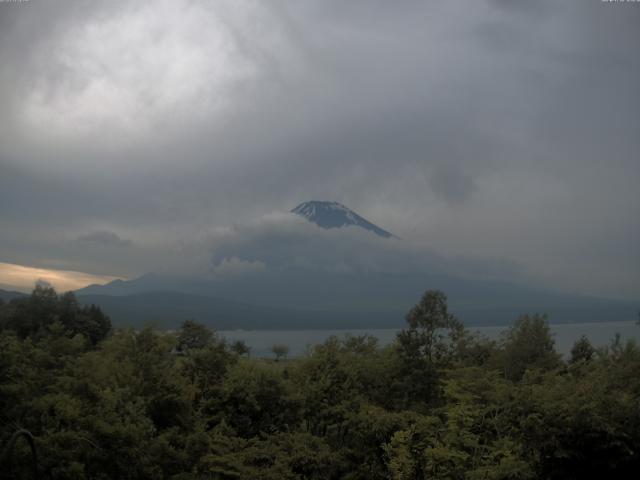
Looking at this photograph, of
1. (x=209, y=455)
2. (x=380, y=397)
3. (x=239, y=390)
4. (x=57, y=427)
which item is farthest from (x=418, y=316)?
(x=57, y=427)

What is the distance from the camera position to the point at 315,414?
941 inches

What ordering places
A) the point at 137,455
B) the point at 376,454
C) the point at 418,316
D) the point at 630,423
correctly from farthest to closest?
the point at 418,316 → the point at 376,454 → the point at 630,423 → the point at 137,455

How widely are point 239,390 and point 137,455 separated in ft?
23.0

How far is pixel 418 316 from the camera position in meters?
25.1

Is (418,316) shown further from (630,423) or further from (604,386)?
(630,423)

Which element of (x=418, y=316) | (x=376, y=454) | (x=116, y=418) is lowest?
(x=376, y=454)

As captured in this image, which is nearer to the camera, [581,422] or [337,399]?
[581,422]

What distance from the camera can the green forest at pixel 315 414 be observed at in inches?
637

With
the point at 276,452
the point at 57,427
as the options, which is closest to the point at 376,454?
the point at 276,452

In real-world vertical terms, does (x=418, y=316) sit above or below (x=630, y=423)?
above

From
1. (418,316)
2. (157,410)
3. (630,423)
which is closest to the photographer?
(630,423)

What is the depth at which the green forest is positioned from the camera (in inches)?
637

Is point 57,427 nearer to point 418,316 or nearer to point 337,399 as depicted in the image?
point 337,399

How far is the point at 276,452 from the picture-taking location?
59.6 feet
